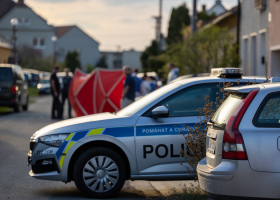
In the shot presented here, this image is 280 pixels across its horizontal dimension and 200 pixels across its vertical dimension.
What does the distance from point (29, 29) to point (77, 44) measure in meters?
17.7

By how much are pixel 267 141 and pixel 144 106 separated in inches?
93.5

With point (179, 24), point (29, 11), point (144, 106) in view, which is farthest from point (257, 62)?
point (29, 11)

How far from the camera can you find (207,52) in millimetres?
22312

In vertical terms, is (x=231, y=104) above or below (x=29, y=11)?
below

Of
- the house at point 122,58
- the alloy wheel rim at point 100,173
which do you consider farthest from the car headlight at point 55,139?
the house at point 122,58

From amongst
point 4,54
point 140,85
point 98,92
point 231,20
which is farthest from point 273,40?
point 4,54

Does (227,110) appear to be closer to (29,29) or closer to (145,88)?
(145,88)

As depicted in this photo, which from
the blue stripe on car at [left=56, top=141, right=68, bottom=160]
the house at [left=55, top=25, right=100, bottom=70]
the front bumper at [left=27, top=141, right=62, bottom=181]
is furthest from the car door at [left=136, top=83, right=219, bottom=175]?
the house at [left=55, top=25, right=100, bottom=70]

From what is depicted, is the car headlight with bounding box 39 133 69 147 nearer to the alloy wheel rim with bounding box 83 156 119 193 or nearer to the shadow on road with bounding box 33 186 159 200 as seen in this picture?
the alloy wheel rim with bounding box 83 156 119 193

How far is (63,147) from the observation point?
19.9 feet

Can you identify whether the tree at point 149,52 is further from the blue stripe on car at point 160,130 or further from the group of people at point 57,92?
the blue stripe on car at point 160,130

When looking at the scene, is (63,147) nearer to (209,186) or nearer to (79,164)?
(79,164)

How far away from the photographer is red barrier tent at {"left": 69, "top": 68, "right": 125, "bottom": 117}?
16.4 metres

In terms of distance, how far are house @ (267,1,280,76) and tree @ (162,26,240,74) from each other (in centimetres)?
387
